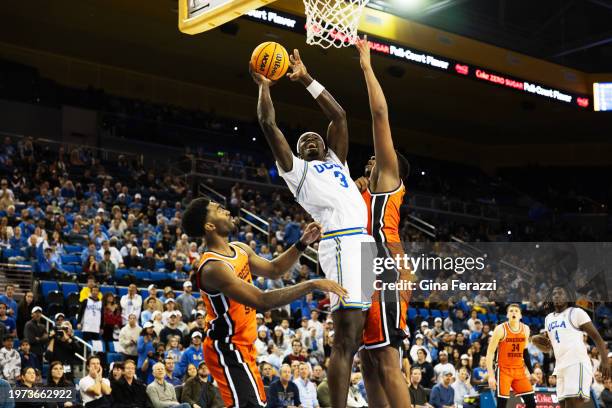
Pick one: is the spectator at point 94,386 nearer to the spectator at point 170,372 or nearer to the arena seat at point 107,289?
the spectator at point 170,372

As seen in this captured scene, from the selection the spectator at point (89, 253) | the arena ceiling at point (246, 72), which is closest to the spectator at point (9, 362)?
the spectator at point (89, 253)

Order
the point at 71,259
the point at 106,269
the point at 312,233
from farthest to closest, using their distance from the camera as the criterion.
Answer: the point at 71,259
the point at 106,269
the point at 312,233

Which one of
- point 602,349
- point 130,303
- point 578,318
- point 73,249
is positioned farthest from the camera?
point 73,249

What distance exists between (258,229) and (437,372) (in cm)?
719

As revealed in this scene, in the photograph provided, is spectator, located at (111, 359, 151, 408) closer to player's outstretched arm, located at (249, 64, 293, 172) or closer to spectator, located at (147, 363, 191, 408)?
spectator, located at (147, 363, 191, 408)

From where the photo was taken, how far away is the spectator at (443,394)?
14.2m

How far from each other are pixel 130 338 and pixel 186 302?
1726mm

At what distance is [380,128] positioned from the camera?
19.2 feet

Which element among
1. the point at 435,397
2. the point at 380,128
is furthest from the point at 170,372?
the point at 380,128

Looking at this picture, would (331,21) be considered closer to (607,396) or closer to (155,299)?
(155,299)

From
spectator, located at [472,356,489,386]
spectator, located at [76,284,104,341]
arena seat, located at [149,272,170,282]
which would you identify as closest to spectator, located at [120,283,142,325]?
spectator, located at [76,284,104,341]

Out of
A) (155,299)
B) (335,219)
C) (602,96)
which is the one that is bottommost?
(155,299)

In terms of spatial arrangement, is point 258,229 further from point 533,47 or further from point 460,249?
point 533,47

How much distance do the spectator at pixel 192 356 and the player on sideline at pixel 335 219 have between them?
24.4ft
